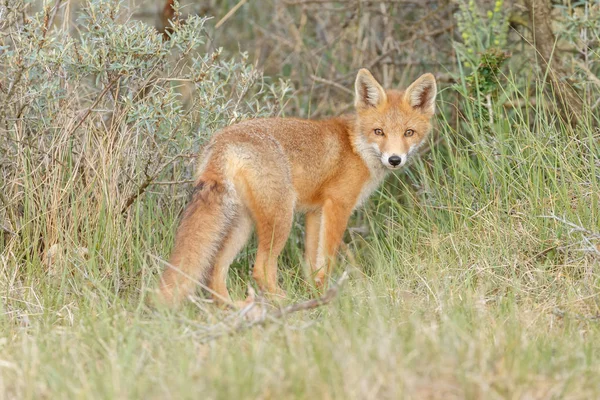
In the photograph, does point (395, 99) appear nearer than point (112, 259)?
No

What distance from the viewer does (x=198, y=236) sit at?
14.5ft

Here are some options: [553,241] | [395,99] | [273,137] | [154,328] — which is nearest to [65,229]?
[273,137]

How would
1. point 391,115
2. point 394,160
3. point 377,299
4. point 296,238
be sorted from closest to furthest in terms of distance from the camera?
point 377,299 < point 394,160 < point 391,115 < point 296,238

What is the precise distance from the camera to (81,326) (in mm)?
3803

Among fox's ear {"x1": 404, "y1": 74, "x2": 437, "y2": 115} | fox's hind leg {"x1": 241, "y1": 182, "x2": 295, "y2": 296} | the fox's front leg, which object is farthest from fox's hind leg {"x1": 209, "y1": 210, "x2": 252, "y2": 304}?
fox's ear {"x1": 404, "y1": 74, "x2": 437, "y2": 115}

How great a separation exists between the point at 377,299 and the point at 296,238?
7.32 ft

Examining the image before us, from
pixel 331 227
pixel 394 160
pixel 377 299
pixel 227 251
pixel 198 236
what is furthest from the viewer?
pixel 331 227

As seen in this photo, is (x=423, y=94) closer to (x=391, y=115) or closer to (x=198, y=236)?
(x=391, y=115)

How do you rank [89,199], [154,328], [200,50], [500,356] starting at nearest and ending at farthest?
1. [500,356]
2. [154,328]
3. [89,199]
4. [200,50]

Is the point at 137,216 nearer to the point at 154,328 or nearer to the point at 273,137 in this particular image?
the point at 273,137

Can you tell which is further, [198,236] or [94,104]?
[94,104]

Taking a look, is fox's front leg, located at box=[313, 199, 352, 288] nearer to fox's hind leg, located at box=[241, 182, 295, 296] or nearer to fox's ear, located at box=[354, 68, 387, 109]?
fox's hind leg, located at box=[241, 182, 295, 296]

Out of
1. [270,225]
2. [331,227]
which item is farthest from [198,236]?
[331,227]

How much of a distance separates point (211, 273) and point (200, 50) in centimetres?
385
